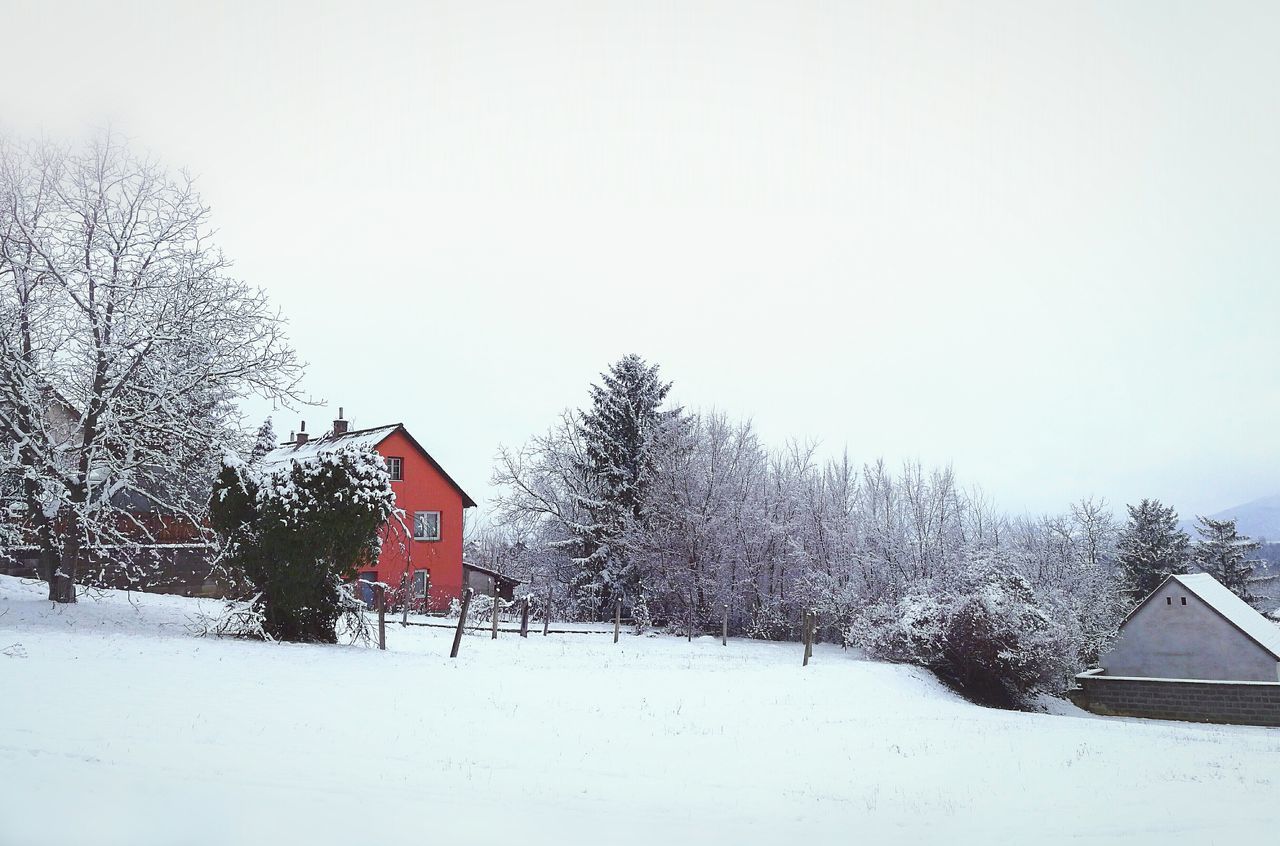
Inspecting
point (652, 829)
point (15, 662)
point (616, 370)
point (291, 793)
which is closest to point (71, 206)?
point (15, 662)

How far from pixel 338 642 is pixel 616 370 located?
26.6 metres

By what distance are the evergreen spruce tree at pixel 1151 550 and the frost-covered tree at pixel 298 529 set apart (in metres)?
46.2

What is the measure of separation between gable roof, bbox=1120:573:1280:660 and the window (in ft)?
103

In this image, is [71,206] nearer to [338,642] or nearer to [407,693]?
[338,642]

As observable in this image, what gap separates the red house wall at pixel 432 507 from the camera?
4353 centimetres

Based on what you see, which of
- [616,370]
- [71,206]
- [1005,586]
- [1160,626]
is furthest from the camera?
[616,370]

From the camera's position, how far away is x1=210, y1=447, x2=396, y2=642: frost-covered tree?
61.3 ft

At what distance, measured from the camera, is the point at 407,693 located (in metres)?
14.4

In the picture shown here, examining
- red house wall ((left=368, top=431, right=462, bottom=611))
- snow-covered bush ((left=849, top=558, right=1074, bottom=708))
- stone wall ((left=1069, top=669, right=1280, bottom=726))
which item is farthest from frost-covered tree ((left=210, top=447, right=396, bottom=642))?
stone wall ((left=1069, top=669, right=1280, bottom=726))

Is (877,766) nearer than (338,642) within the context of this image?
Yes

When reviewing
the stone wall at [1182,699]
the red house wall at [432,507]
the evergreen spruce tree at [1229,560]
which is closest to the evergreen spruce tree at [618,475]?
the red house wall at [432,507]

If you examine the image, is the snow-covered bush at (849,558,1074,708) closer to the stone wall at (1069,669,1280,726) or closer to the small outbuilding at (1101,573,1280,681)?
the stone wall at (1069,669,1280,726)

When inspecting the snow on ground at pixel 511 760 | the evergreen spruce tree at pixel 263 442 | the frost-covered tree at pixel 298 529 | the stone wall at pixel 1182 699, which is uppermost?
the evergreen spruce tree at pixel 263 442

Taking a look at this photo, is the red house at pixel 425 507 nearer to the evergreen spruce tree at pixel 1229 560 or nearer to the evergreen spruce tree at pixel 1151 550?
the evergreen spruce tree at pixel 1151 550
